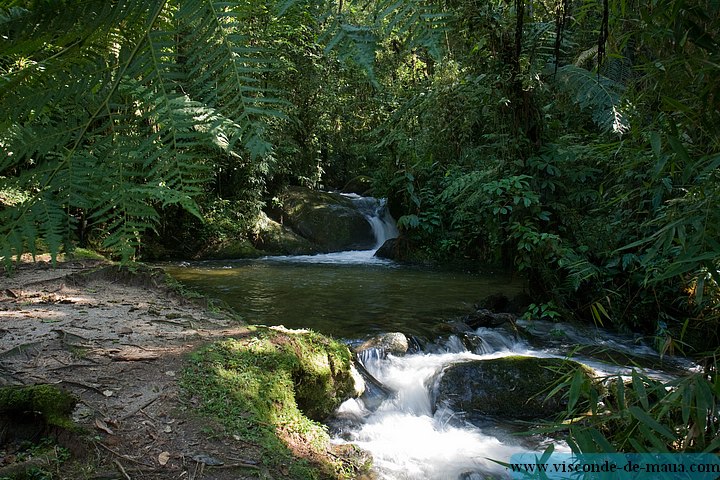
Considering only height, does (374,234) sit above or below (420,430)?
above

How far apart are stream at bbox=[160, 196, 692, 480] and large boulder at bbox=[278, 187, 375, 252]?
277 centimetres

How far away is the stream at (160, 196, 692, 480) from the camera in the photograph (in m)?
4.51

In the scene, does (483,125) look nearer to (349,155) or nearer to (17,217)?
(17,217)

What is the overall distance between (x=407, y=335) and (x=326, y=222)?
9.96m

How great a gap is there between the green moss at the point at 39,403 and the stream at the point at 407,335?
2.39 m

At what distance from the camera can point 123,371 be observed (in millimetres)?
3775

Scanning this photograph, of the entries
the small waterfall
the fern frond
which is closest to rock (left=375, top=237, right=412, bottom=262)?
the small waterfall

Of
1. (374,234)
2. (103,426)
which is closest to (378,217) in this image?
(374,234)

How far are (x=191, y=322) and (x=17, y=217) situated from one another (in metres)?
4.96

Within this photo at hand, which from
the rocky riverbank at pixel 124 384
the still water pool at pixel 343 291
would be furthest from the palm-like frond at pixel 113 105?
the still water pool at pixel 343 291

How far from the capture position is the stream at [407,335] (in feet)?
14.8

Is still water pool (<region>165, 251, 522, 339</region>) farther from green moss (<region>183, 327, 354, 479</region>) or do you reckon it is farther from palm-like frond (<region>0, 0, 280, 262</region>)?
palm-like frond (<region>0, 0, 280, 262</region>)

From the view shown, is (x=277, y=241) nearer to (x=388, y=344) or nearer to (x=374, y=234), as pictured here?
(x=374, y=234)

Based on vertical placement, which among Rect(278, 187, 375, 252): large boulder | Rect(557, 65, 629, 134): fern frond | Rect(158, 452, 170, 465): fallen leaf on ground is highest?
Rect(557, 65, 629, 134): fern frond
